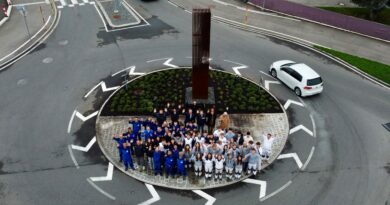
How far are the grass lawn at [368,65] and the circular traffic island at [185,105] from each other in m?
8.30

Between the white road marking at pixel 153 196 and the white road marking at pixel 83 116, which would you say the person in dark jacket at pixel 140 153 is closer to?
the white road marking at pixel 153 196

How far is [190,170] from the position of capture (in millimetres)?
19859

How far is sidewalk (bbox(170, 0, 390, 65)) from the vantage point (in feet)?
103

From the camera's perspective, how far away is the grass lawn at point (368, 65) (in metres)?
27.9

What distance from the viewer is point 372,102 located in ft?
82.9

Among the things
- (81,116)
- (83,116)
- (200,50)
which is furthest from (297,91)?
(81,116)

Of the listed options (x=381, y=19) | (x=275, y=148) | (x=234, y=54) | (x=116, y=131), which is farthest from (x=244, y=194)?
(x=381, y=19)

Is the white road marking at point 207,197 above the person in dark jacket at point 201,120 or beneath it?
beneath

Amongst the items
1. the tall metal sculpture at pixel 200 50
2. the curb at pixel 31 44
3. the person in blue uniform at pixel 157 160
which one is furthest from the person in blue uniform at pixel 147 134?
the curb at pixel 31 44

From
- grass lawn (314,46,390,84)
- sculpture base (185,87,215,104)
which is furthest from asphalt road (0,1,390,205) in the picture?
sculpture base (185,87,215,104)

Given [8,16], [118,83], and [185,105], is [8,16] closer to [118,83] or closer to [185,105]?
[118,83]

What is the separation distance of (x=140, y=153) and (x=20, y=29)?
2109cm

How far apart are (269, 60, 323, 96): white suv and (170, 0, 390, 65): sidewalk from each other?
669cm

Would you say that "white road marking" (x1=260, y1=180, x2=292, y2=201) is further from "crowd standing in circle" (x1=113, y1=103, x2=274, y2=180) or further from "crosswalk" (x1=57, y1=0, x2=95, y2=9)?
"crosswalk" (x1=57, y1=0, x2=95, y2=9)
